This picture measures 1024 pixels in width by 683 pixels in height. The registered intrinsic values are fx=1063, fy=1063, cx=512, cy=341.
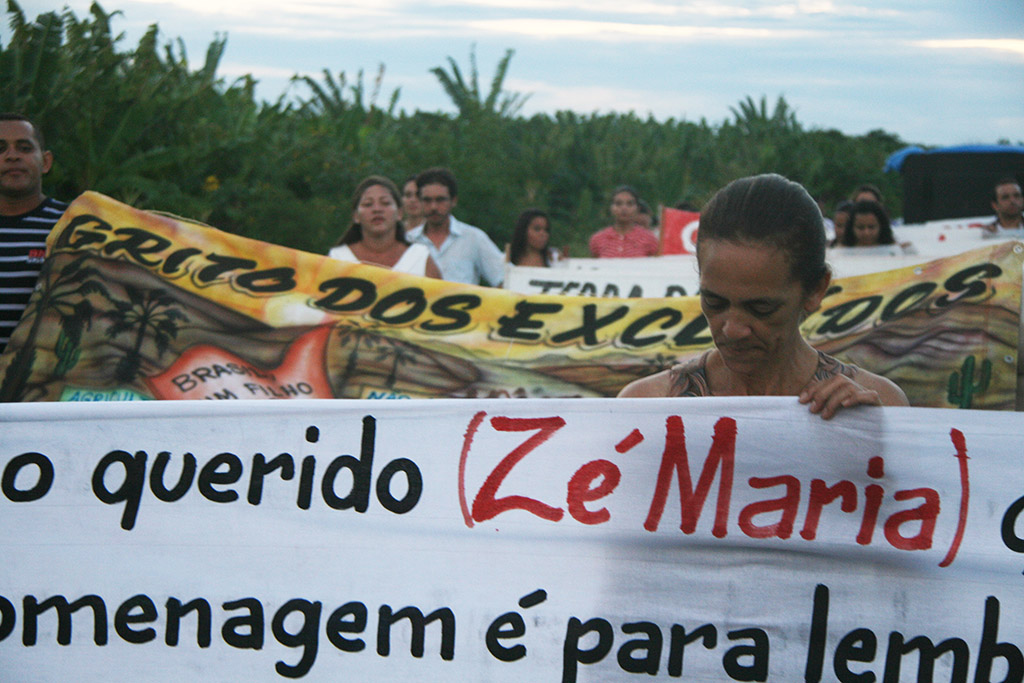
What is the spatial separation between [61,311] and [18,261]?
56 centimetres

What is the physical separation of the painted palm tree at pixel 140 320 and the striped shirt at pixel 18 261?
0.55 meters

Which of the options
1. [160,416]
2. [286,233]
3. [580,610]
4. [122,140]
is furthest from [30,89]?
[580,610]

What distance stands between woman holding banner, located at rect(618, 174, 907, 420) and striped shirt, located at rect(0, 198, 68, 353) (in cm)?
315

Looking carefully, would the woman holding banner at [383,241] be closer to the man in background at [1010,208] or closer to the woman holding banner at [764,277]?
the woman holding banner at [764,277]

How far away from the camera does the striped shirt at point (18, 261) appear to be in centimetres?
436

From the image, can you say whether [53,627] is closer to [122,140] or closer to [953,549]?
[953,549]

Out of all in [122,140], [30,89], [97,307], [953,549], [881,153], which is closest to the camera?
[953,549]

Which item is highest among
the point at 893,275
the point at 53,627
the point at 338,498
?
the point at 893,275

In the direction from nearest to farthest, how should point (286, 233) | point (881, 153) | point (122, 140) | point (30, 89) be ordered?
point (30, 89)
point (122, 140)
point (286, 233)
point (881, 153)

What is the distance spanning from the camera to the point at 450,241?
740cm

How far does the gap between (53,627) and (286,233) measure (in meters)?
11.7

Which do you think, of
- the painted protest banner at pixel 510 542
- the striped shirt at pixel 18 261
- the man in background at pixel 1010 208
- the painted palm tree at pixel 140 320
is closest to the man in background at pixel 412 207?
the striped shirt at pixel 18 261

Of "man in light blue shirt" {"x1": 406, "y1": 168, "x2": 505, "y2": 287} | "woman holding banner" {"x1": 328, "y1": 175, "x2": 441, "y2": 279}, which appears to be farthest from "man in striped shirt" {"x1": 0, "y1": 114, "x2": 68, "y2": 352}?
"man in light blue shirt" {"x1": 406, "y1": 168, "x2": 505, "y2": 287}

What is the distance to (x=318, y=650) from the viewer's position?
92.8 inches
